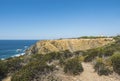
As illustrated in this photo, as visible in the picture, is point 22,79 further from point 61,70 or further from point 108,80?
point 108,80

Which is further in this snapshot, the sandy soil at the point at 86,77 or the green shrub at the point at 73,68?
the green shrub at the point at 73,68

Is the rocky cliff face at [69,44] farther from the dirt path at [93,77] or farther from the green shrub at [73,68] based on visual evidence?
the dirt path at [93,77]

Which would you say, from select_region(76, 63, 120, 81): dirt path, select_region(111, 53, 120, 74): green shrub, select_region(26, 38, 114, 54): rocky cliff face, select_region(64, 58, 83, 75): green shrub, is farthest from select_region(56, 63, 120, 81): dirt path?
select_region(26, 38, 114, 54): rocky cliff face

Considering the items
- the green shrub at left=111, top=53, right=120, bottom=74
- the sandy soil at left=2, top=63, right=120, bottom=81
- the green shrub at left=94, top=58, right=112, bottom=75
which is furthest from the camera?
the green shrub at left=111, top=53, right=120, bottom=74

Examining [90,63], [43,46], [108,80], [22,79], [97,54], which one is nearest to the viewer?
[22,79]

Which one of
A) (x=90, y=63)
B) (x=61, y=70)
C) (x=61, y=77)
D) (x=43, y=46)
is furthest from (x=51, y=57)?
(x=43, y=46)

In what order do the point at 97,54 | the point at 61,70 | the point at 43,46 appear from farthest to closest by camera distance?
1. the point at 43,46
2. the point at 97,54
3. the point at 61,70

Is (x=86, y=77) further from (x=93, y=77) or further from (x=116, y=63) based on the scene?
(x=116, y=63)

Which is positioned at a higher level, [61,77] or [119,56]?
[119,56]

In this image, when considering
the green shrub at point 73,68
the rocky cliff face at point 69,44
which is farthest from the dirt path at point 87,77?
the rocky cliff face at point 69,44

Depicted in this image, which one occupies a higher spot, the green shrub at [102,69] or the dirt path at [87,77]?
the green shrub at [102,69]

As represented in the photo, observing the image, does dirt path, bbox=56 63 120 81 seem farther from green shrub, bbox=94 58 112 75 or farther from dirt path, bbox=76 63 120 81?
green shrub, bbox=94 58 112 75
